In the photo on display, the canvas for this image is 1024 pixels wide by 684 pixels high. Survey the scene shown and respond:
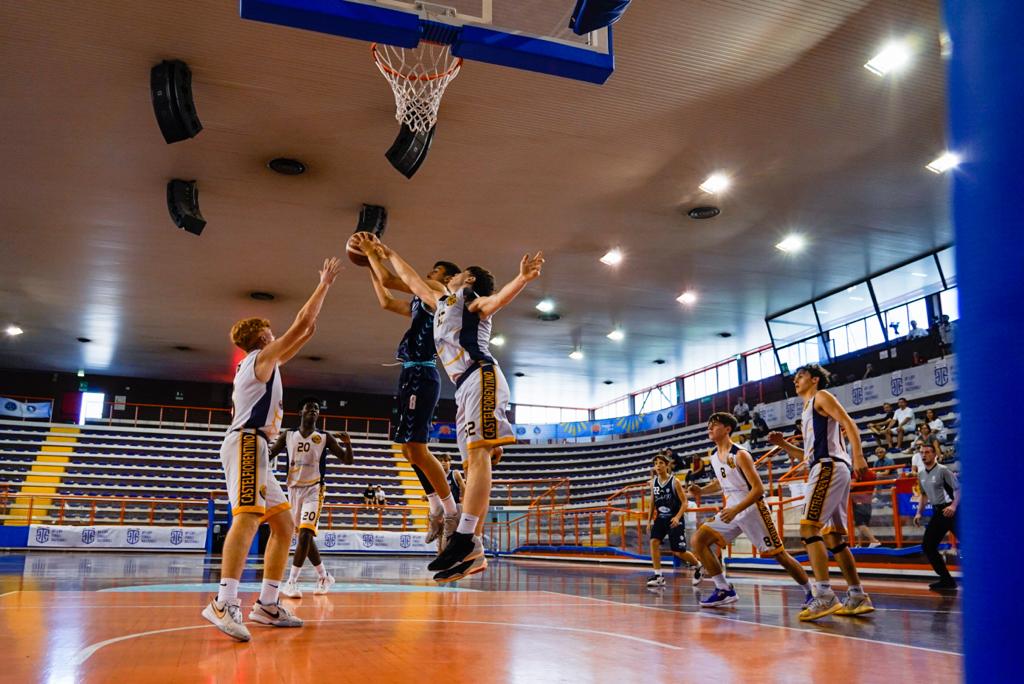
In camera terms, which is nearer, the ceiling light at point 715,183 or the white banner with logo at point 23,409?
the ceiling light at point 715,183

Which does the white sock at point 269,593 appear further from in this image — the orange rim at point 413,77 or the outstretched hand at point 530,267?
the orange rim at point 413,77

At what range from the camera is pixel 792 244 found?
15898 millimetres

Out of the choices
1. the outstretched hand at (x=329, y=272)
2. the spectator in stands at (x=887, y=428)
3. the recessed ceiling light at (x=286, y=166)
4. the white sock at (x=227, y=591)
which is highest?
the recessed ceiling light at (x=286, y=166)

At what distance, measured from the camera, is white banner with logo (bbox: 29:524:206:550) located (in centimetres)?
2209

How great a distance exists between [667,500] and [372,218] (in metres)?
6.72

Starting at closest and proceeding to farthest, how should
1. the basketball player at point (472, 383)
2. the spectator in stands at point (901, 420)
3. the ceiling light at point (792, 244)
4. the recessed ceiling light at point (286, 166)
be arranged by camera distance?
the basketball player at point (472, 383), the recessed ceiling light at point (286, 166), the spectator in stands at point (901, 420), the ceiling light at point (792, 244)

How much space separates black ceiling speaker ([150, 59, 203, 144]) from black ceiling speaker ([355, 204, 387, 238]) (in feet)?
14.5

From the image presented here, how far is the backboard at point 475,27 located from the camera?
5.08 meters

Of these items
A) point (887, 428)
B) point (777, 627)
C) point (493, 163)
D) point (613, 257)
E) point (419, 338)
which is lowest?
point (777, 627)

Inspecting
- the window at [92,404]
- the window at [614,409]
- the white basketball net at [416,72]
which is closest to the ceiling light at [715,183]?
the white basketball net at [416,72]

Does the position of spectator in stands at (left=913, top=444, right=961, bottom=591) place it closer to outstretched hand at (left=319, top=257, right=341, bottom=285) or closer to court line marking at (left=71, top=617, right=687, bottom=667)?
court line marking at (left=71, top=617, right=687, bottom=667)

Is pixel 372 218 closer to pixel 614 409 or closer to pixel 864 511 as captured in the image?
pixel 864 511

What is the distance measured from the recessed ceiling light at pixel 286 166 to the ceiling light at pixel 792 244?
9.06 metres

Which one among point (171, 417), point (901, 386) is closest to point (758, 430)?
point (901, 386)
